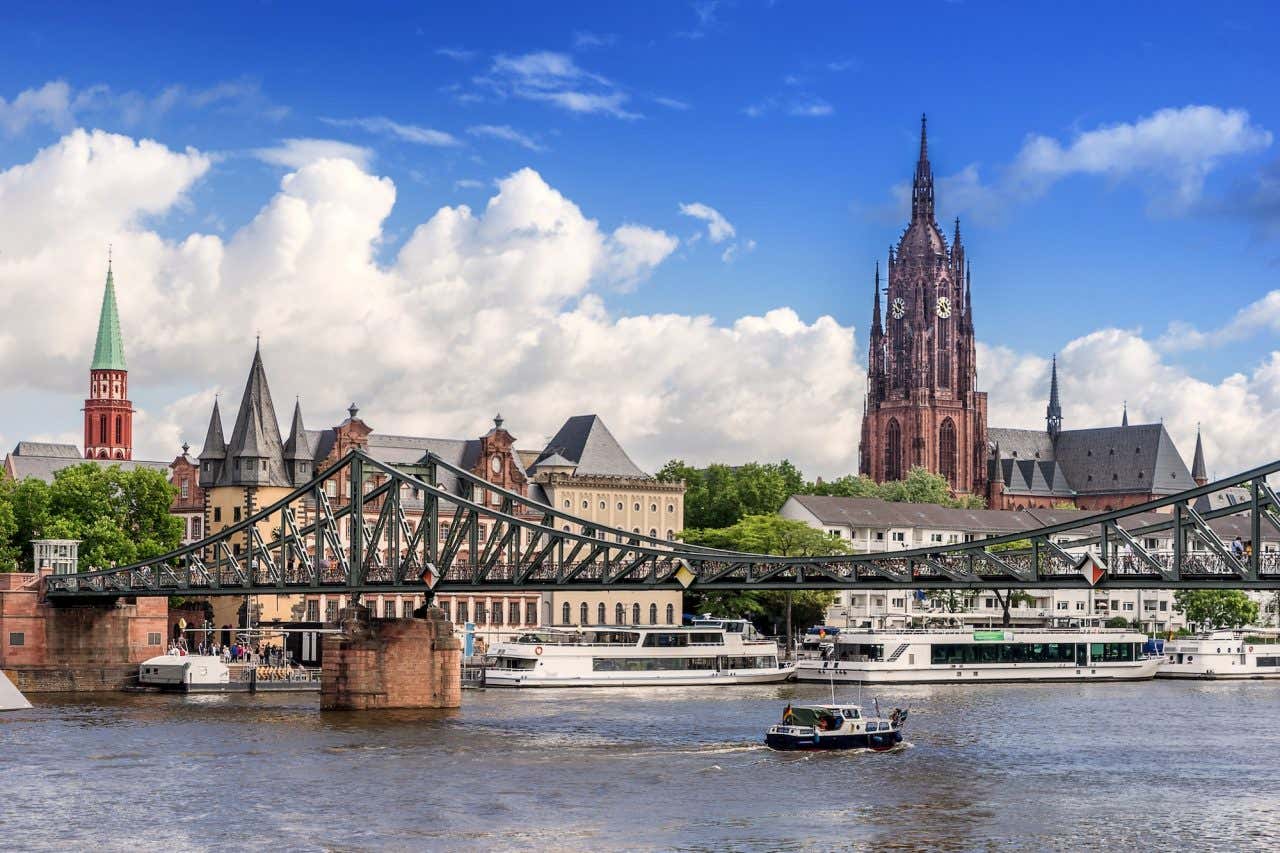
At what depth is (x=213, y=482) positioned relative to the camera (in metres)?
152

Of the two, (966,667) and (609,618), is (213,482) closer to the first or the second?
(609,618)

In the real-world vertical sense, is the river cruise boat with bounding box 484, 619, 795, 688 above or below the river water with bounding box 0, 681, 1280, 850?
above

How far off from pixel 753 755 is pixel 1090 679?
61348 millimetres

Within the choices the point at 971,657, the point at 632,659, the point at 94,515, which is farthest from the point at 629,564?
the point at 94,515

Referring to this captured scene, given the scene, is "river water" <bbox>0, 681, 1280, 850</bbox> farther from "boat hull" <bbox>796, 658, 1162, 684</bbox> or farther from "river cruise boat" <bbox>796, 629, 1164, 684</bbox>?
"river cruise boat" <bbox>796, 629, 1164, 684</bbox>

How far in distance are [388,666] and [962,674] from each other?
46.5m

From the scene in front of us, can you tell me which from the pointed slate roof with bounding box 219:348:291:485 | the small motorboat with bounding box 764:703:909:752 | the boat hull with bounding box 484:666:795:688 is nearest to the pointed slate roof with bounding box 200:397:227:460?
the pointed slate roof with bounding box 219:348:291:485

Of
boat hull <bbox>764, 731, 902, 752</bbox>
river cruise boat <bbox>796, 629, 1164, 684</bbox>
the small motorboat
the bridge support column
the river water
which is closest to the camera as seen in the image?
the river water

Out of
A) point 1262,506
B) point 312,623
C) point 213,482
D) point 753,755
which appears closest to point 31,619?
point 312,623

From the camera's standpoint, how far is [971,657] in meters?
136

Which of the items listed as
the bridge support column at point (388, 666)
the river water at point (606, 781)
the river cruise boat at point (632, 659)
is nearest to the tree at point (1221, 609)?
the river cruise boat at point (632, 659)

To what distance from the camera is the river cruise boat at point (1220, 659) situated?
484 feet

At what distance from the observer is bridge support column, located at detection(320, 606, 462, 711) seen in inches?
4006

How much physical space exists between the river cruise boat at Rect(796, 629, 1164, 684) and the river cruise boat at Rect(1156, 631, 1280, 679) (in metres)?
6.94
